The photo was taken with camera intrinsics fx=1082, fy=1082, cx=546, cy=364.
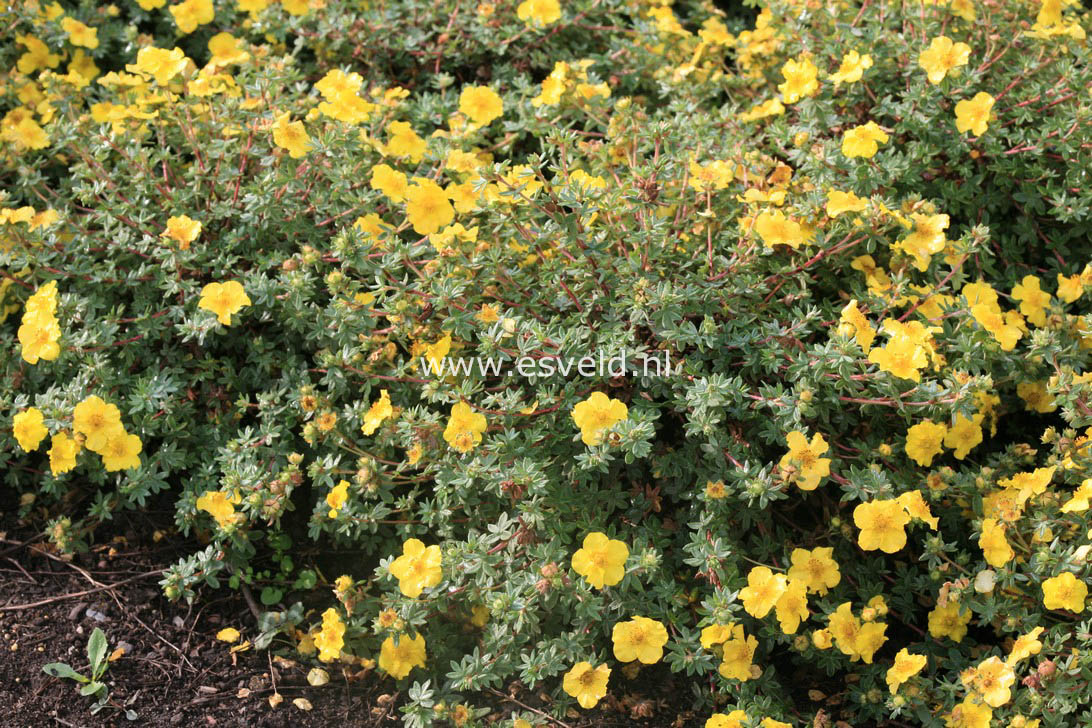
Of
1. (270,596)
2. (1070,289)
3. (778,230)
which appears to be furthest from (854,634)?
(270,596)

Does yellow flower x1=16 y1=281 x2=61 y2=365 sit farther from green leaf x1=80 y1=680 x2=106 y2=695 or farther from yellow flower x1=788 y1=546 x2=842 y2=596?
yellow flower x1=788 y1=546 x2=842 y2=596

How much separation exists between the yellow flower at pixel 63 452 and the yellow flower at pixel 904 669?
2.12 m

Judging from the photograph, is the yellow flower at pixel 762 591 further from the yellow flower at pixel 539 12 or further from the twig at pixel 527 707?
the yellow flower at pixel 539 12

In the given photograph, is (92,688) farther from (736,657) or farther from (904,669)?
(904,669)

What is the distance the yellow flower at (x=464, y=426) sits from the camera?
2.64 m

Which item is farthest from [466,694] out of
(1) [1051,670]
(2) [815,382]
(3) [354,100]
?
(3) [354,100]

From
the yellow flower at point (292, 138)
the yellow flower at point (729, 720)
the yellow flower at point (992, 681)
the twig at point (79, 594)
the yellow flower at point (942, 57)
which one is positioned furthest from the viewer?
the yellow flower at point (942, 57)

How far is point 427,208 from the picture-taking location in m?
2.97

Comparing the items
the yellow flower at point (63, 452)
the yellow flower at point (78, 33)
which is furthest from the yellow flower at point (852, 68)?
the yellow flower at point (78, 33)

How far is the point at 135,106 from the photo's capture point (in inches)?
134

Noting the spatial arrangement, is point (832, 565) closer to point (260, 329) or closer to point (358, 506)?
point (358, 506)

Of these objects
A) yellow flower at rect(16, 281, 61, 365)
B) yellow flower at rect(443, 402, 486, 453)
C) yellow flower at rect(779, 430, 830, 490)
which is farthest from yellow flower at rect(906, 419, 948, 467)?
yellow flower at rect(16, 281, 61, 365)

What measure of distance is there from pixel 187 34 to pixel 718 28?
2021 mm

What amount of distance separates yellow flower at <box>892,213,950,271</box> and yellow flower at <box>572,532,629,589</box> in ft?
3.74
